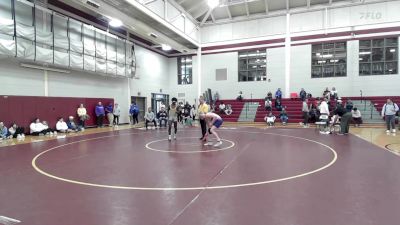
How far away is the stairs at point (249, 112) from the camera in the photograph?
22481mm

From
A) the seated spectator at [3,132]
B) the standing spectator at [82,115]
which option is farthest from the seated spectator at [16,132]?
the standing spectator at [82,115]

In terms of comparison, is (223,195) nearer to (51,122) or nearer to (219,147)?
(219,147)

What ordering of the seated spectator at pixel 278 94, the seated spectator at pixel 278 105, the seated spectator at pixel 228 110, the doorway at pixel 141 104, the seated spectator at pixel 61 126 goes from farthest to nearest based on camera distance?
the seated spectator at pixel 228 110 < the doorway at pixel 141 104 < the seated spectator at pixel 278 94 < the seated spectator at pixel 278 105 < the seated spectator at pixel 61 126

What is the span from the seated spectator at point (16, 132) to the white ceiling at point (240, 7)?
45.6ft

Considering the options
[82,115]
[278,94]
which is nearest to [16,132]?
[82,115]

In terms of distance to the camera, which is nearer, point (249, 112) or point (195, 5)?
point (195, 5)

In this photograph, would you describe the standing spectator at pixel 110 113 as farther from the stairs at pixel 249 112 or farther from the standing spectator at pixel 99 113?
the stairs at pixel 249 112

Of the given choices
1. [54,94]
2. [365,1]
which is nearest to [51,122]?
[54,94]

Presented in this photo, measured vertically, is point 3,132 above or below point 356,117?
below

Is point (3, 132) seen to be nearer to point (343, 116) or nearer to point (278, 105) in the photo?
point (343, 116)

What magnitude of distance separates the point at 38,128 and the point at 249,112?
1571cm

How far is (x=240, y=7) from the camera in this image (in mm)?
24125

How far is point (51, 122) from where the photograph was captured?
15.1 m

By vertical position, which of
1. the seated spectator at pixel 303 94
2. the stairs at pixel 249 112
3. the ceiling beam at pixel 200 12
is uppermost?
the ceiling beam at pixel 200 12
